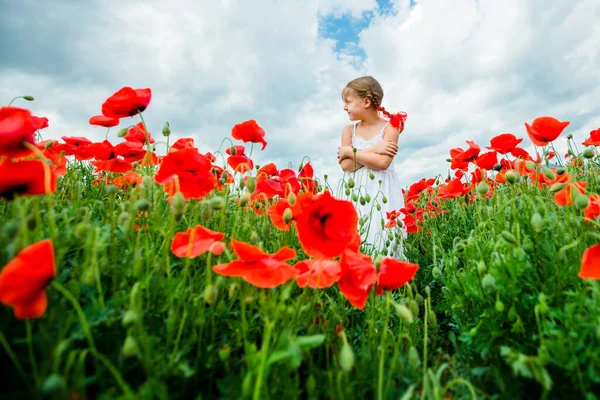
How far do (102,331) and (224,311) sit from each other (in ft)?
1.46

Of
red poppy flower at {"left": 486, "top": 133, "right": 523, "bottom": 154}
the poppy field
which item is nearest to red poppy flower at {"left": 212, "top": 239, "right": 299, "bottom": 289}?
the poppy field

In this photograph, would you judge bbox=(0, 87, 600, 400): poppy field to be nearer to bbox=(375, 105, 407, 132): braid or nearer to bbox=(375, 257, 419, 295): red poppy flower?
bbox=(375, 257, 419, 295): red poppy flower

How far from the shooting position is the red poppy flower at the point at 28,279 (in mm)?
869

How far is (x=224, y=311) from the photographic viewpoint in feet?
4.84

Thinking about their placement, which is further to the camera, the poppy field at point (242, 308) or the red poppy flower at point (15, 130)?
the red poppy flower at point (15, 130)

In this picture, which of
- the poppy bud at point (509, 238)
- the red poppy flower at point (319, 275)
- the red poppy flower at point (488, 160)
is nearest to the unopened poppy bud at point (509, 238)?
the poppy bud at point (509, 238)

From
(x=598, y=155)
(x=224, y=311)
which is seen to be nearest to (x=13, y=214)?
(x=224, y=311)

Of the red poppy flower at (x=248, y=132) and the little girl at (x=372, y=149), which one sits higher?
the little girl at (x=372, y=149)

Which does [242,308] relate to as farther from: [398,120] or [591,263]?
[398,120]

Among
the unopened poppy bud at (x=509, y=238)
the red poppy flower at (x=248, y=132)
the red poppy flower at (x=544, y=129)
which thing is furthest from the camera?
the red poppy flower at (x=248, y=132)

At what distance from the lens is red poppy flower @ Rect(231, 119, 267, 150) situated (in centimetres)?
252

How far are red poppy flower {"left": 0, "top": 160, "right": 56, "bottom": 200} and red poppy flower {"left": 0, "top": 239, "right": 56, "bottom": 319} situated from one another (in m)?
0.25

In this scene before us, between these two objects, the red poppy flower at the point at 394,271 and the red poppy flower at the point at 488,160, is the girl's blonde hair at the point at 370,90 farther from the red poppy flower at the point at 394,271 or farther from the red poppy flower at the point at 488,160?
the red poppy flower at the point at 394,271

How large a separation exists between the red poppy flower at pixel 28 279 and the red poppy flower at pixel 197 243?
0.43 metres
